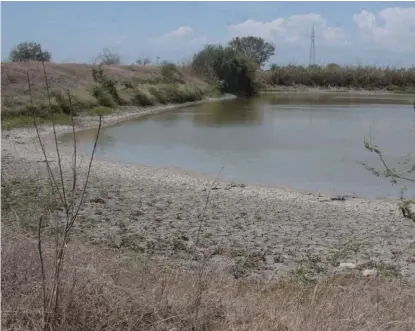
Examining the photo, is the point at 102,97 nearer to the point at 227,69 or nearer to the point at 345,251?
the point at 227,69

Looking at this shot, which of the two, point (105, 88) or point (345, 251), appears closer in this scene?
point (345, 251)

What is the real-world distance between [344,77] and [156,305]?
6466 centimetres

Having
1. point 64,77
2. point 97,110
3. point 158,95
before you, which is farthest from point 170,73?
point 97,110

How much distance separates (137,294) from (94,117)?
957 inches

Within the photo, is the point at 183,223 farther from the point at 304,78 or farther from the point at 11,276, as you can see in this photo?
the point at 304,78

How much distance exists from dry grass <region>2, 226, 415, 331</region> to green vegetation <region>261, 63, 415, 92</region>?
60.5m

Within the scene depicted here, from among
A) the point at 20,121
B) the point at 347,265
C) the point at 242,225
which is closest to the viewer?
the point at 347,265

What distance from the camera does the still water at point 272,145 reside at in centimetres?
1394

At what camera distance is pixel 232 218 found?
912cm

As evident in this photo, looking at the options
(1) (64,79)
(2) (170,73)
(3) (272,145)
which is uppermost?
(2) (170,73)

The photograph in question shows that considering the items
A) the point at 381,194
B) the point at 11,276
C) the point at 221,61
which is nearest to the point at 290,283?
the point at 11,276

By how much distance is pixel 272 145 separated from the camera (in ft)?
66.9

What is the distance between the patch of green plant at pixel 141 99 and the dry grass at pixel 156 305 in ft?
102

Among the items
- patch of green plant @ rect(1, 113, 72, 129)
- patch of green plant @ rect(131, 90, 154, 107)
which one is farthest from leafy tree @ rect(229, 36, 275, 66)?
patch of green plant @ rect(1, 113, 72, 129)
